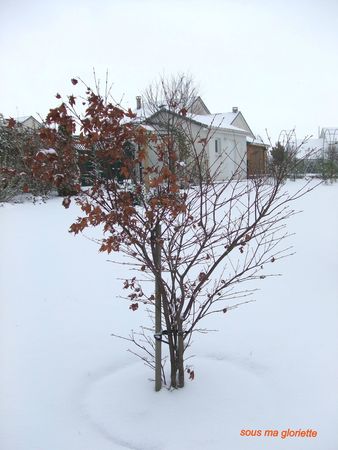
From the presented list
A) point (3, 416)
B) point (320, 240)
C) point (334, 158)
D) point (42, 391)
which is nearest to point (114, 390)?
point (42, 391)

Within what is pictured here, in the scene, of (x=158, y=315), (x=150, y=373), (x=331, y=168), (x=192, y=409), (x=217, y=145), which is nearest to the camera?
(x=192, y=409)

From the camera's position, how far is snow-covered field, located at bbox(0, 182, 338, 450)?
8.79 ft

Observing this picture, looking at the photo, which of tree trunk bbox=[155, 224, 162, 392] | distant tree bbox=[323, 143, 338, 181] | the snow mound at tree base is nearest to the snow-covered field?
the snow mound at tree base

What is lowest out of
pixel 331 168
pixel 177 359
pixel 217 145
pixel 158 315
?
pixel 177 359

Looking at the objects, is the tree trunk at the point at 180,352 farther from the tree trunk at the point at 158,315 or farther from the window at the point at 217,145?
the window at the point at 217,145

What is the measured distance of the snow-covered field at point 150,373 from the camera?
2680 mm

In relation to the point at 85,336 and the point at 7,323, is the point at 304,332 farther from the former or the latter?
the point at 7,323

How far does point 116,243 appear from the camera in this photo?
2.61 m

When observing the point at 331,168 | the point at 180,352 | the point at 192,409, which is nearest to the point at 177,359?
the point at 180,352

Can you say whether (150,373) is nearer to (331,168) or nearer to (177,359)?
(177,359)

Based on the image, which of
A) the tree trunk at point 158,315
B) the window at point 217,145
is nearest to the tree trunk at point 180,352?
the tree trunk at point 158,315

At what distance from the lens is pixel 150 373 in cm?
342

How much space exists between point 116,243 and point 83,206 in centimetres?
33

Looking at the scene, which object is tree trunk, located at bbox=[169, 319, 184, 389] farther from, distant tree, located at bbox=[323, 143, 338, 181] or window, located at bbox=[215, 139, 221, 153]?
distant tree, located at bbox=[323, 143, 338, 181]
